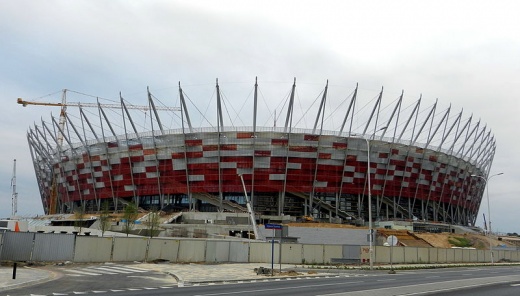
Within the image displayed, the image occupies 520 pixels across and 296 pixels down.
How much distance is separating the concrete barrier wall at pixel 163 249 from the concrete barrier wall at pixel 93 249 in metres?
3.36

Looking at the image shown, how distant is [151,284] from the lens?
70.2ft

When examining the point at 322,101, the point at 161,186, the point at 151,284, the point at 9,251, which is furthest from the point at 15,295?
the point at 161,186

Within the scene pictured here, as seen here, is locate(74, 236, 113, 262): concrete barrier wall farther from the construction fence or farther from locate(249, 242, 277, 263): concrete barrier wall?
locate(249, 242, 277, 263): concrete barrier wall

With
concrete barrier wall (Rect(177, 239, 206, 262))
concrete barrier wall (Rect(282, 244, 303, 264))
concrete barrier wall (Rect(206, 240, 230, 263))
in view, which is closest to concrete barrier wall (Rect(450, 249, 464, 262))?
concrete barrier wall (Rect(282, 244, 303, 264))

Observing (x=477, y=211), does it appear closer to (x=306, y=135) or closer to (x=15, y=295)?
(x=306, y=135)

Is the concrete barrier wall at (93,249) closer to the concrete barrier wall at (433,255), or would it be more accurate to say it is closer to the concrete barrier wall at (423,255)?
the concrete barrier wall at (423,255)

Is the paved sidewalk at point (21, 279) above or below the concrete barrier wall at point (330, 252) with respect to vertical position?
below

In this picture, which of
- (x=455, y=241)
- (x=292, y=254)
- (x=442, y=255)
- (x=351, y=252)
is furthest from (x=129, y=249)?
(x=455, y=241)

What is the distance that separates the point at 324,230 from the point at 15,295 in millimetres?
55927

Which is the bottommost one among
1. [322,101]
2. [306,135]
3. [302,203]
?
[302,203]

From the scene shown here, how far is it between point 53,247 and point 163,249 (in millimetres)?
8459

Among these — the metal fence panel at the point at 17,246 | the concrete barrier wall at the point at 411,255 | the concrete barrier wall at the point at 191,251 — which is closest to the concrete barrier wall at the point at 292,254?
the concrete barrier wall at the point at 191,251

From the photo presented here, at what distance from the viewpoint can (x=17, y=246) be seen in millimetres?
28875

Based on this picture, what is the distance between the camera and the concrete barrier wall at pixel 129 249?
34.1 m
